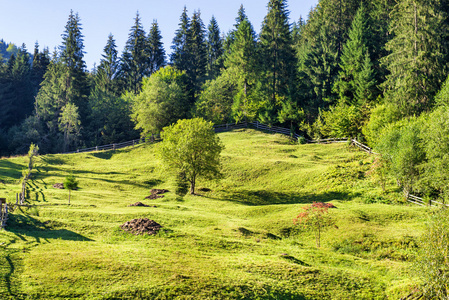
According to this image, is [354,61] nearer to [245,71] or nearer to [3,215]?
[245,71]

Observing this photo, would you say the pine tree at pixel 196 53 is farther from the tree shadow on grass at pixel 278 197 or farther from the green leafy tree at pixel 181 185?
the tree shadow on grass at pixel 278 197

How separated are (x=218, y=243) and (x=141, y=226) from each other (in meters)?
6.43

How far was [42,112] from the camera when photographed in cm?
9200

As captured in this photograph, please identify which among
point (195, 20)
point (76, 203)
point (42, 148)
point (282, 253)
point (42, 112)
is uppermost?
point (195, 20)

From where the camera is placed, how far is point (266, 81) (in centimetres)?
8662

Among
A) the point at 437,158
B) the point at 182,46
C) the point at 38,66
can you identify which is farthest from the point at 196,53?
the point at 437,158

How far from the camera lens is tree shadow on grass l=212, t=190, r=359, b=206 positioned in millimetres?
41250

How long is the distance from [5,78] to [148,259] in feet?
373

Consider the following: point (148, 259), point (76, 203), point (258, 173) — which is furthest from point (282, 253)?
point (258, 173)

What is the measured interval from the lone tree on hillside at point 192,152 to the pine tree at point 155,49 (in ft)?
222

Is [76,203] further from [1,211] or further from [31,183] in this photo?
[31,183]

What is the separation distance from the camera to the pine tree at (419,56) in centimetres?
5681

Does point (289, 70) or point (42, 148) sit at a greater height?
point (289, 70)

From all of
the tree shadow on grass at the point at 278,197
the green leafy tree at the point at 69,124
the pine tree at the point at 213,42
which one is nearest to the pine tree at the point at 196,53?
the pine tree at the point at 213,42
